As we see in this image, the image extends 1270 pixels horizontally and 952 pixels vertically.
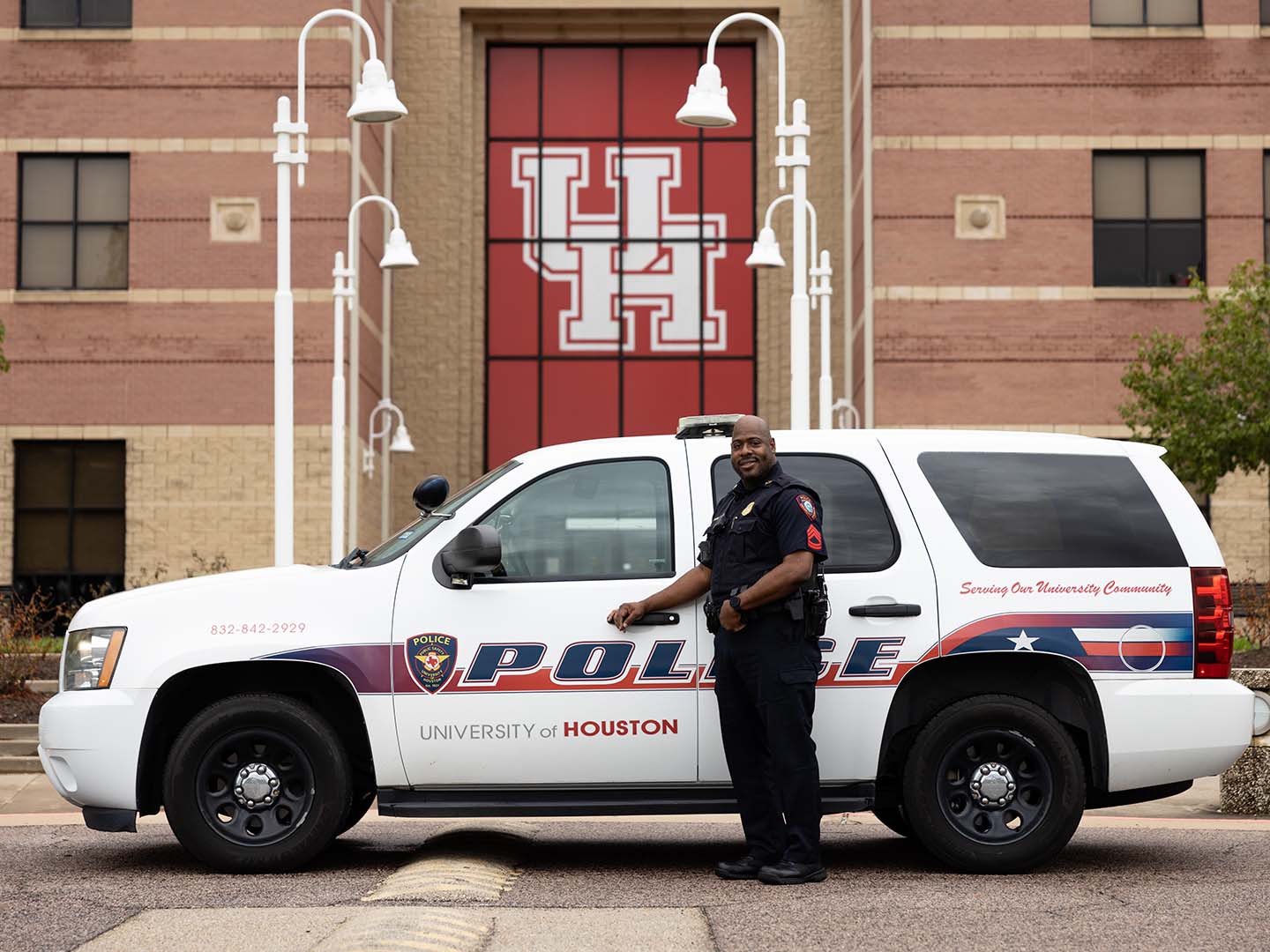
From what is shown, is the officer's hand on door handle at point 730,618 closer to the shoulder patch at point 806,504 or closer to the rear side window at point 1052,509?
the shoulder patch at point 806,504

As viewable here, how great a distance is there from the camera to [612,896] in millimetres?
7422

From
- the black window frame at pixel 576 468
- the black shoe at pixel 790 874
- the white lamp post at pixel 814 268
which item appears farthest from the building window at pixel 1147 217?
the black shoe at pixel 790 874

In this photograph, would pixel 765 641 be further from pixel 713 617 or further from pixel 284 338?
pixel 284 338

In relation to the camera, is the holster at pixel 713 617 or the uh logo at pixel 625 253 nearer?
the holster at pixel 713 617

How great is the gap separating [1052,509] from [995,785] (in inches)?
49.6

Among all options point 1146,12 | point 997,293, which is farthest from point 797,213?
point 1146,12

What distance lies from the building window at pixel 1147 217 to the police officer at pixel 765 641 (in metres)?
25.3

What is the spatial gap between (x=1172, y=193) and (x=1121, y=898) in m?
26.3

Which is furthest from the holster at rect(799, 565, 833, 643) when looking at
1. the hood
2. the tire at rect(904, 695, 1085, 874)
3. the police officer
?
the hood

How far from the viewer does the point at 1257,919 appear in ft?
22.5

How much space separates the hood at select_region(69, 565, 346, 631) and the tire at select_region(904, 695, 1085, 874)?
273 centimetres

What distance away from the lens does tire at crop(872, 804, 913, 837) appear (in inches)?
339

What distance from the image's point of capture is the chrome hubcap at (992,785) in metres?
7.99

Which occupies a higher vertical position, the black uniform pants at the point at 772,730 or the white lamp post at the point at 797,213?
the white lamp post at the point at 797,213
